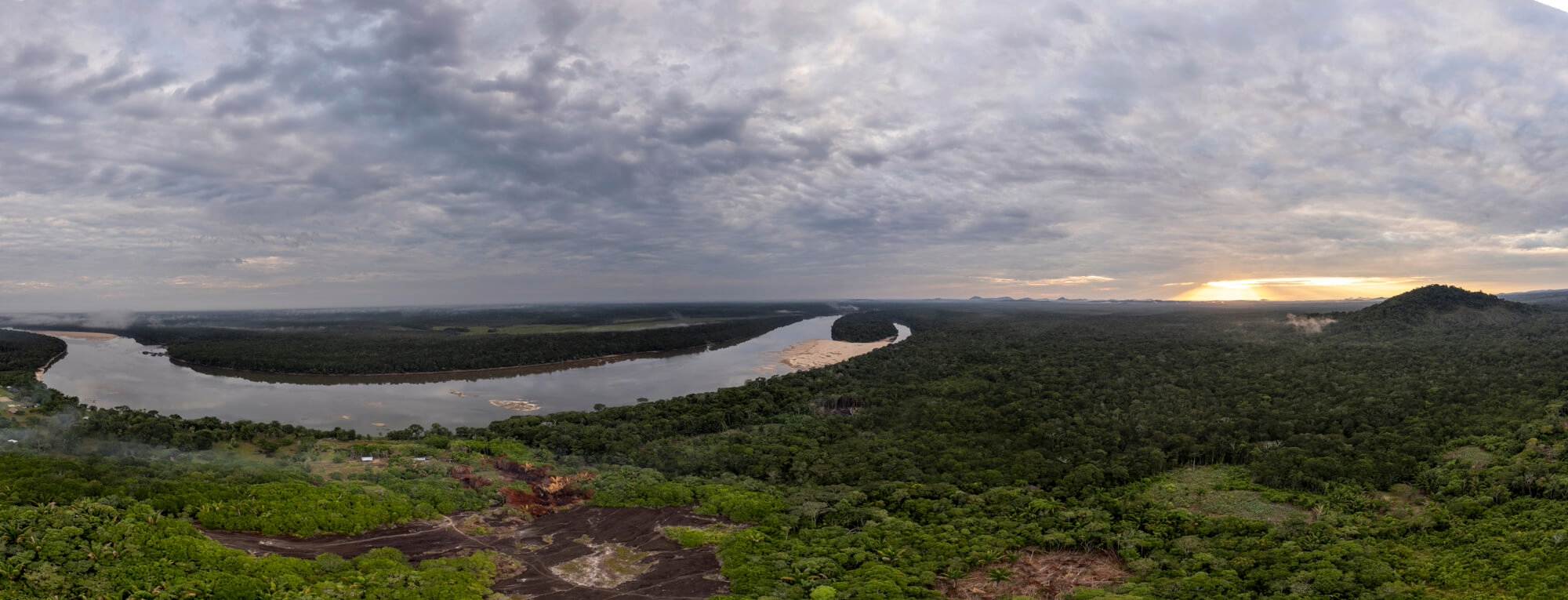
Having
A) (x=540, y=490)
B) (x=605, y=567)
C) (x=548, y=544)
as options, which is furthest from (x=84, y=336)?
(x=605, y=567)

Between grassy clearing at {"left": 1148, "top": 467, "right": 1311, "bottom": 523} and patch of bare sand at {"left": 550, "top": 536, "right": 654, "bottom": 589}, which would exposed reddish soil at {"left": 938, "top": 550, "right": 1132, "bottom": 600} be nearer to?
grassy clearing at {"left": 1148, "top": 467, "right": 1311, "bottom": 523}

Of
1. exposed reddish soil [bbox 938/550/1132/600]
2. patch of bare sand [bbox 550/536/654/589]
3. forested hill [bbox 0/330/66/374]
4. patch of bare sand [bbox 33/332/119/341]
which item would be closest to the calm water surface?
forested hill [bbox 0/330/66/374]

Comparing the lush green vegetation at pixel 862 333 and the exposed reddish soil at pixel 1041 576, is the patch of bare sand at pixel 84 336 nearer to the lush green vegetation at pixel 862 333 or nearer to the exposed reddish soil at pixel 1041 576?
the lush green vegetation at pixel 862 333

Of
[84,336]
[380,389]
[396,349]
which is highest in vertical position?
[84,336]

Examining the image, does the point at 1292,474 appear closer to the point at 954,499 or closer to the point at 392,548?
the point at 954,499

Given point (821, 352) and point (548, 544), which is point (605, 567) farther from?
point (821, 352)

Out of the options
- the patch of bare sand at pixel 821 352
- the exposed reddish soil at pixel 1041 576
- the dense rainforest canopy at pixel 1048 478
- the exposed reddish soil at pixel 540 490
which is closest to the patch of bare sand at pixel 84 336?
the dense rainforest canopy at pixel 1048 478
